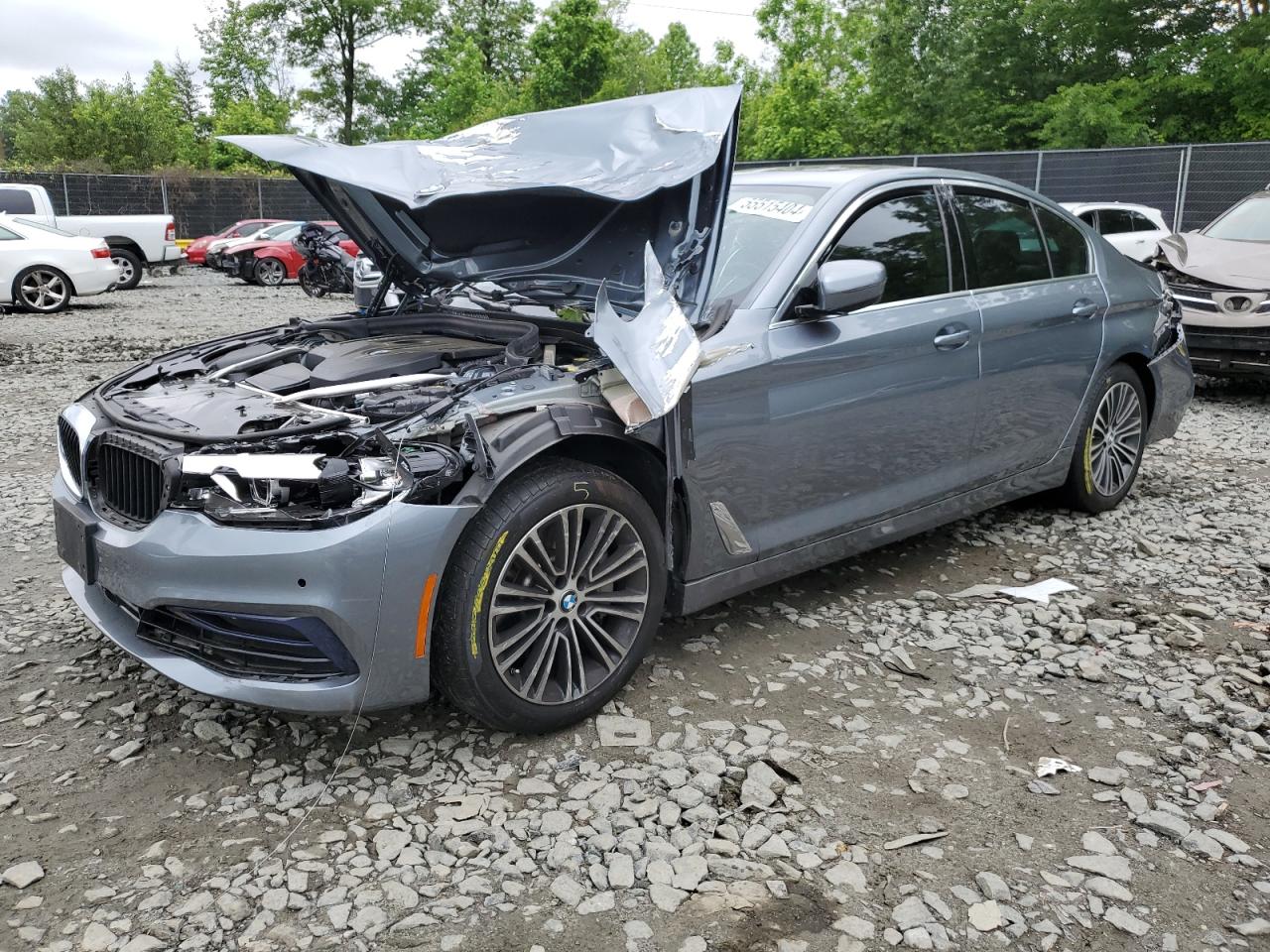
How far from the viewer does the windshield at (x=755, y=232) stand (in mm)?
3744

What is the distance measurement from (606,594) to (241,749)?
1.17 m

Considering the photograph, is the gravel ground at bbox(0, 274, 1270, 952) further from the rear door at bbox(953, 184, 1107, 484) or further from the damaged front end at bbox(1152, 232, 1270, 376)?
the damaged front end at bbox(1152, 232, 1270, 376)

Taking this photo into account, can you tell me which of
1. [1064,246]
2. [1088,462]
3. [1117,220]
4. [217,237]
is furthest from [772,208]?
[217,237]

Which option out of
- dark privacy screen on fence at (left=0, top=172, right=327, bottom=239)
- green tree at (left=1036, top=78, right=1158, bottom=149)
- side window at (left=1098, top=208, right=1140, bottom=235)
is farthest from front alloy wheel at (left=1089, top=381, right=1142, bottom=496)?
dark privacy screen on fence at (left=0, top=172, right=327, bottom=239)

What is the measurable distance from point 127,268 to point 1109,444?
63.7 ft

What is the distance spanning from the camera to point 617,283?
374 centimetres

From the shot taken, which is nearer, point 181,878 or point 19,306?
point 181,878

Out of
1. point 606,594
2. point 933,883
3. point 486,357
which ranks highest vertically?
point 486,357

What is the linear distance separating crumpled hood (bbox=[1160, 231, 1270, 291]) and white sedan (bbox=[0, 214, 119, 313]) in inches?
541

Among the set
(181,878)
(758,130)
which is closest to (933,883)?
(181,878)

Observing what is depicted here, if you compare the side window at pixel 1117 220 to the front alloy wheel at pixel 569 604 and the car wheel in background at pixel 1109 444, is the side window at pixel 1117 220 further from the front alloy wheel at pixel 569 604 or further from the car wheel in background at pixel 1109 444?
the front alloy wheel at pixel 569 604

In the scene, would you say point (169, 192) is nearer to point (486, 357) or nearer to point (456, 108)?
point (456, 108)

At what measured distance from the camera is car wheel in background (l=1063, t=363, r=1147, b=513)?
16.8ft

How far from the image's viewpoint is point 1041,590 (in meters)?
4.44
